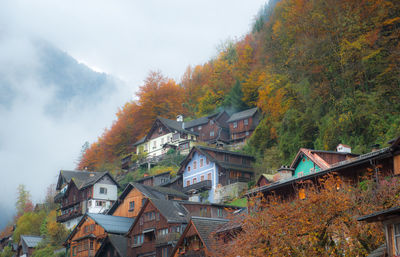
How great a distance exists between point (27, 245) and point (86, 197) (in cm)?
1220

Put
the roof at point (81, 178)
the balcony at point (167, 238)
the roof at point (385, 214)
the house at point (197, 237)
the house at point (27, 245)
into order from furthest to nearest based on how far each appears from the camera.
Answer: the roof at point (81, 178) → the house at point (27, 245) → the balcony at point (167, 238) → the house at point (197, 237) → the roof at point (385, 214)

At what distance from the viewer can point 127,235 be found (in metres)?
55.7

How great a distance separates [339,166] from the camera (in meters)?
36.3

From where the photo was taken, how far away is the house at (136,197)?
65.0 metres

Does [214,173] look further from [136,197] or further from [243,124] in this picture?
[243,124]

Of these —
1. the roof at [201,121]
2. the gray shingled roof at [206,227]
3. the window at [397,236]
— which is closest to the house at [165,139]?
the roof at [201,121]

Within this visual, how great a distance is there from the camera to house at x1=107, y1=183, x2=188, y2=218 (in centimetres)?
6500

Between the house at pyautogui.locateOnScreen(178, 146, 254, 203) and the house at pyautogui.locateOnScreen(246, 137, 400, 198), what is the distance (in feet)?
77.1

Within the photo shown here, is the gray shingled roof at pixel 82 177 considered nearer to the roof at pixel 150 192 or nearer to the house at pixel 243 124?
the roof at pixel 150 192

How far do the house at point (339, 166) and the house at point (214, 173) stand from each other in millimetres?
23506

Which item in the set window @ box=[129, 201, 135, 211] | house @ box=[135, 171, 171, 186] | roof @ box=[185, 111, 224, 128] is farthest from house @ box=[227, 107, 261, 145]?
window @ box=[129, 201, 135, 211]

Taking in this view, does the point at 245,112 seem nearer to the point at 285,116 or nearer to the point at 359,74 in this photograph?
the point at 285,116

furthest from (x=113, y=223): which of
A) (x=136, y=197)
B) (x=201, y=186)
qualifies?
(x=201, y=186)

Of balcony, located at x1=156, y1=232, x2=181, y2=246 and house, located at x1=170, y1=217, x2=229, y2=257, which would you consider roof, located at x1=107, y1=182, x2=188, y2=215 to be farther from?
house, located at x1=170, y1=217, x2=229, y2=257
